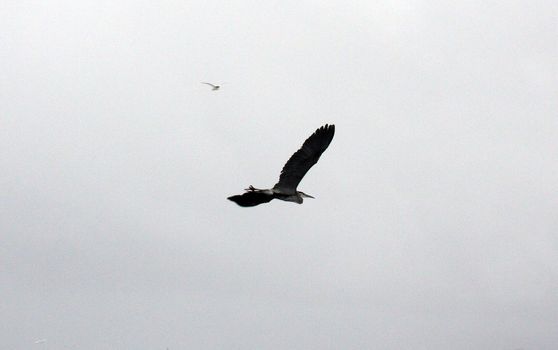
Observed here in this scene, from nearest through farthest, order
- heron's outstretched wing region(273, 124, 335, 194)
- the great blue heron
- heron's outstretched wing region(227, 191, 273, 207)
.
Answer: heron's outstretched wing region(227, 191, 273, 207), the great blue heron, heron's outstretched wing region(273, 124, 335, 194)

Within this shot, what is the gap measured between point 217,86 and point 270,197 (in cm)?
1612

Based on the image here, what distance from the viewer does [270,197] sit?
29.8 meters

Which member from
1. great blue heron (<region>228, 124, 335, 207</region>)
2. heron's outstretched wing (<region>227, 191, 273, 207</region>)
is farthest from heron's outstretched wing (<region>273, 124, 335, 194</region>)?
heron's outstretched wing (<region>227, 191, 273, 207</region>)

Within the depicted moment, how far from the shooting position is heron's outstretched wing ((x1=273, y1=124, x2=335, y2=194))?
29.8 meters

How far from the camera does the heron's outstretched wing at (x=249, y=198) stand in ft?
92.8

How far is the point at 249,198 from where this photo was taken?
2858 cm

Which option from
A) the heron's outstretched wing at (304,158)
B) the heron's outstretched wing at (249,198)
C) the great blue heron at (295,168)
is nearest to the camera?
the heron's outstretched wing at (249,198)

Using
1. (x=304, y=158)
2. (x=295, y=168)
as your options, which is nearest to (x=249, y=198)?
(x=295, y=168)

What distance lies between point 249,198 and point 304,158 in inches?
132

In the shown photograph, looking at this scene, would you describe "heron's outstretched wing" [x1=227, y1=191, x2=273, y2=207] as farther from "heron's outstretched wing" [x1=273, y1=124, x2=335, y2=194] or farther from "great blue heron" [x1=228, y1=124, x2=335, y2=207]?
"heron's outstretched wing" [x1=273, y1=124, x2=335, y2=194]

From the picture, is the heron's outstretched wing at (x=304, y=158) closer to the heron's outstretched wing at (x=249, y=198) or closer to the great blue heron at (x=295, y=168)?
the great blue heron at (x=295, y=168)

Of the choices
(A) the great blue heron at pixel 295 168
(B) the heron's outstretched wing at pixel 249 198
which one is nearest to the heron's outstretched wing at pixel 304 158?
(A) the great blue heron at pixel 295 168

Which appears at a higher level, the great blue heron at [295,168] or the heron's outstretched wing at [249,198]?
the great blue heron at [295,168]

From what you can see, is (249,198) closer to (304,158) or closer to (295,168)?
(295,168)
